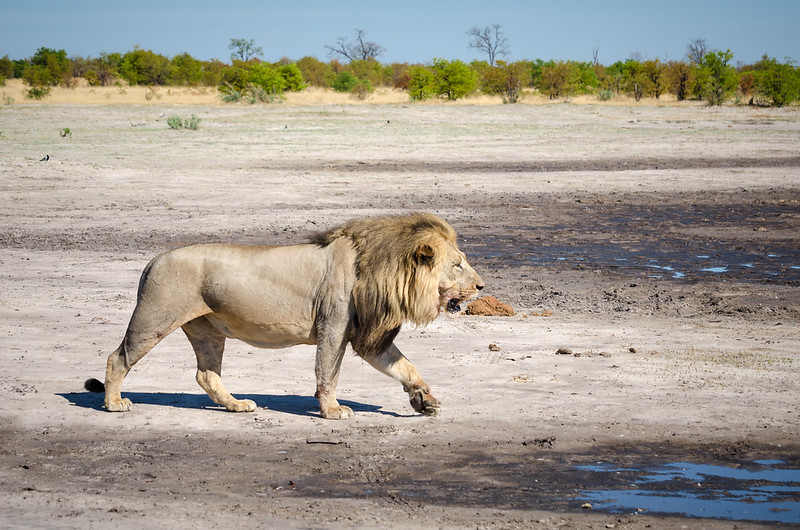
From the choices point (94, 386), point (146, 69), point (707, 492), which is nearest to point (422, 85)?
point (146, 69)

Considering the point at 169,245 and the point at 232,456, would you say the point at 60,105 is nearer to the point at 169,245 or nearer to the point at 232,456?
the point at 169,245

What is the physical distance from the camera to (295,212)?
19.0 metres

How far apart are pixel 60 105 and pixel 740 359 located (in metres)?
35.9

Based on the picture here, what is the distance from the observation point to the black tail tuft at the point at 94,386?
7.54 metres

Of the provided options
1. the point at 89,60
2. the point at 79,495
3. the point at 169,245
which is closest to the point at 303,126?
the point at 169,245

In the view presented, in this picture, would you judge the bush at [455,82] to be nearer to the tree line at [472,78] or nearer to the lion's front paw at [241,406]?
the tree line at [472,78]

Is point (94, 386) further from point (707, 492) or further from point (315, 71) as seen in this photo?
point (315, 71)

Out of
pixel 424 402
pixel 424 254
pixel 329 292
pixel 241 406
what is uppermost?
pixel 424 254

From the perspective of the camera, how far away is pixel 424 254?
262 inches

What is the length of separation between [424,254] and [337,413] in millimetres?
1276

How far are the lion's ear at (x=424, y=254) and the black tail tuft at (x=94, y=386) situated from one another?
2.68 m

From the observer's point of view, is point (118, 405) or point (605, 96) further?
point (605, 96)

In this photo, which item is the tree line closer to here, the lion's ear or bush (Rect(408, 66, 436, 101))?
bush (Rect(408, 66, 436, 101))

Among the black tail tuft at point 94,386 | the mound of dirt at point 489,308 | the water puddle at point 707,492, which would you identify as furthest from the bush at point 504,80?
the water puddle at point 707,492
